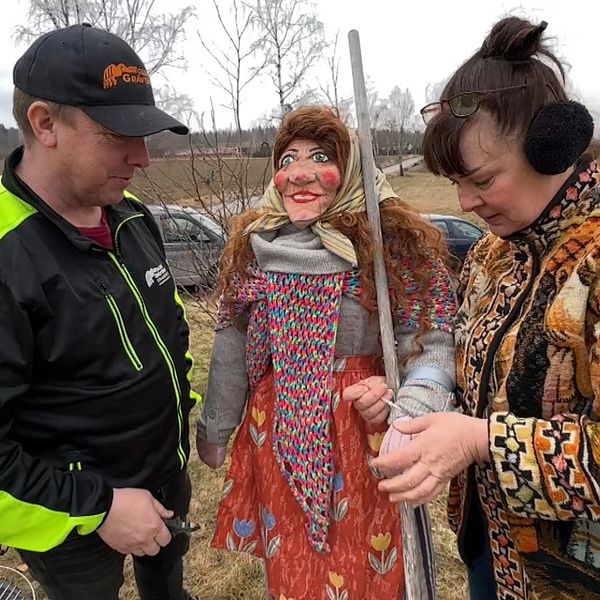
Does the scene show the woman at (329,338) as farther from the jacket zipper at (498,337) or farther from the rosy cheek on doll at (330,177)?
the jacket zipper at (498,337)

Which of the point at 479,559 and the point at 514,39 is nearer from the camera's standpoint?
the point at 514,39

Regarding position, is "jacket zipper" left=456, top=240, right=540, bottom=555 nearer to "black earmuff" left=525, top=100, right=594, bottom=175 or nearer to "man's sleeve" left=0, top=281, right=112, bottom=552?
"black earmuff" left=525, top=100, right=594, bottom=175

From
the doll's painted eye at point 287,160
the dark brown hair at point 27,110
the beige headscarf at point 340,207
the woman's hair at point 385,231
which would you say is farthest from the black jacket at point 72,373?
the woman's hair at point 385,231

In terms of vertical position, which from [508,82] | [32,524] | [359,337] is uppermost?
[508,82]

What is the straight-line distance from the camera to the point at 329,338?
4.95ft

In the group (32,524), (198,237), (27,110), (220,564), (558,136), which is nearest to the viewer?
(558,136)

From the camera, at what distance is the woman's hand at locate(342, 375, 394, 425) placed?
4.83 feet

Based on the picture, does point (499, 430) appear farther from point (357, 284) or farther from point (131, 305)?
point (131, 305)

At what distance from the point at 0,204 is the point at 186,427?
930mm

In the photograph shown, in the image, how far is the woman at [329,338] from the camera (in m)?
1.52

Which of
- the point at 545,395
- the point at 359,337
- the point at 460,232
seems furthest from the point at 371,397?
the point at 460,232

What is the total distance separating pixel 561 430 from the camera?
41.6 inches

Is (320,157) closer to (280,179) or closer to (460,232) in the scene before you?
(280,179)

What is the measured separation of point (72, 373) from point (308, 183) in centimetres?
84
